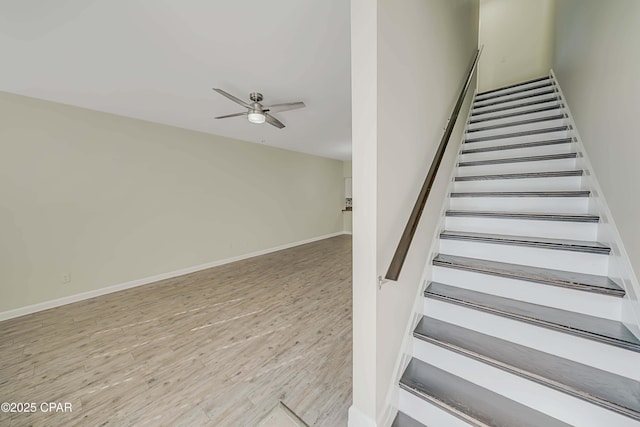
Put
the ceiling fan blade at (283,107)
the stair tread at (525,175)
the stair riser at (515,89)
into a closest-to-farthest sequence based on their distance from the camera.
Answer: the stair tread at (525,175), the ceiling fan blade at (283,107), the stair riser at (515,89)

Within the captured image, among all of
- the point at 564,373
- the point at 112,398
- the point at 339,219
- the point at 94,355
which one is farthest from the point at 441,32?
the point at 339,219

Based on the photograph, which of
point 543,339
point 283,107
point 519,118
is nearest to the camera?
point 543,339

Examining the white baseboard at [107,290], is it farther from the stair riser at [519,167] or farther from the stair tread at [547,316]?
the stair riser at [519,167]

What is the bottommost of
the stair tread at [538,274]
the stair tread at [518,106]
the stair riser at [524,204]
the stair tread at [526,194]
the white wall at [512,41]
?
the stair tread at [538,274]

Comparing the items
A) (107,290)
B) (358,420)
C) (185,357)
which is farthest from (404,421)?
(107,290)

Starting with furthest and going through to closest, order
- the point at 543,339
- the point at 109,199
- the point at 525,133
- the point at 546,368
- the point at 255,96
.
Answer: the point at 109,199 < the point at 255,96 < the point at 525,133 < the point at 543,339 < the point at 546,368

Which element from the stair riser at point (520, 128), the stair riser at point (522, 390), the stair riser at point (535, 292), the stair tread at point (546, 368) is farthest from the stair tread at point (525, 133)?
the stair riser at point (522, 390)

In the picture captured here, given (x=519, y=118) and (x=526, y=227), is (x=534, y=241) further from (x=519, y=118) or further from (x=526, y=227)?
(x=519, y=118)

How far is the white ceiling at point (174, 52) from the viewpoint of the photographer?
1.55 m

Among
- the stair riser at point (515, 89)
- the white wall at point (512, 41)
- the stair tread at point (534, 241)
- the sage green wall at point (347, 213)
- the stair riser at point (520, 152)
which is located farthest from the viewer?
the sage green wall at point (347, 213)

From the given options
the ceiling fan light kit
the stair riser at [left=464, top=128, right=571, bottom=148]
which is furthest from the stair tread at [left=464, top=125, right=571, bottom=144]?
the ceiling fan light kit

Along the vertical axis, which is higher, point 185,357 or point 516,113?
point 516,113

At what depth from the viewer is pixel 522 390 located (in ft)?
3.84

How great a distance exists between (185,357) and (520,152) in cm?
378
